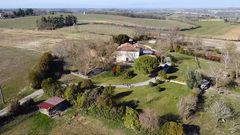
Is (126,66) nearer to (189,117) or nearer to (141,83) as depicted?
(141,83)

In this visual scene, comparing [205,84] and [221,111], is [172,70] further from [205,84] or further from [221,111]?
[221,111]

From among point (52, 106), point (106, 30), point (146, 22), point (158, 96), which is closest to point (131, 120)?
point (158, 96)

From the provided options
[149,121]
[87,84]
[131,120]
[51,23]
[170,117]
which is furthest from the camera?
[51,23]

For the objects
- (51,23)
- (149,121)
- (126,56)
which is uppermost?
(51,23)

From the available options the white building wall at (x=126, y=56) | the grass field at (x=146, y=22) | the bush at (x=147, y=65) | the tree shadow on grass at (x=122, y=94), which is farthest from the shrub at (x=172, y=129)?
the grass field at (x=146, y=22)

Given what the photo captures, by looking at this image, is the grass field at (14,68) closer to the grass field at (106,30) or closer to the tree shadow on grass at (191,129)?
the tree shadow on grass at (191,129)

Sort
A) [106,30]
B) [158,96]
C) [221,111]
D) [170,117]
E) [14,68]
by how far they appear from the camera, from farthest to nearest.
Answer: [106,30]
[14,68]
[158,96]
[170,117]
[221,111]

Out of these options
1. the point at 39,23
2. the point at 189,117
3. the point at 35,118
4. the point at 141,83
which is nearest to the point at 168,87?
the point at 141,83
